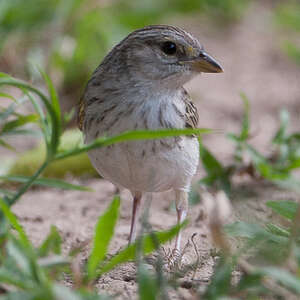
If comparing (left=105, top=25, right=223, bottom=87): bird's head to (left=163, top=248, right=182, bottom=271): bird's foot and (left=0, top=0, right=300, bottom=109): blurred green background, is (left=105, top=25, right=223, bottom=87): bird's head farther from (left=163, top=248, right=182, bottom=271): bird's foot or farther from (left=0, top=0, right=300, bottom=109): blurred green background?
(left=0, top=0, right=300, bottom=109): blurred green background

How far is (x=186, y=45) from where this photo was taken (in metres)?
3.96

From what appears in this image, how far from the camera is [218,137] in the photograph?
21.1ft

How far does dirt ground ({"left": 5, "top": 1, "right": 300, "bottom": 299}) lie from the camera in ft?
13.7

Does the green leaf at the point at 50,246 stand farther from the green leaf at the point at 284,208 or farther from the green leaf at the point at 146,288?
the green leaf at the point at 284,208

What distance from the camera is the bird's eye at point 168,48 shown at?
156 inches

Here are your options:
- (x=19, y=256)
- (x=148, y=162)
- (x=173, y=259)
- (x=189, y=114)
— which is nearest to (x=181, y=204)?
(x=189, y=114)

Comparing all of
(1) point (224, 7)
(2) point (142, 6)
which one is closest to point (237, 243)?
(2) point (142, 6)

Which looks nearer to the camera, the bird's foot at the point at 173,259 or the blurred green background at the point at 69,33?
the bird's foot at the point at 173,259

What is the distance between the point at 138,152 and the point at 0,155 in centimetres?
264

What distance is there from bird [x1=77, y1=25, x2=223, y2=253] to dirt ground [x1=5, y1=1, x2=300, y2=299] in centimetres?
46

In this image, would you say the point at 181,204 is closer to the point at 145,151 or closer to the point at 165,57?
the point at 145,151

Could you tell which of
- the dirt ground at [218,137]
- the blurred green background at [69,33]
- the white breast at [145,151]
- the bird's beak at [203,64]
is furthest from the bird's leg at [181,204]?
the blurred green background at [69,33]

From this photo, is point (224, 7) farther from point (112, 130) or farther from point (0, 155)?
point (112, 130)

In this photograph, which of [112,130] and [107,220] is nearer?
[107,220]
